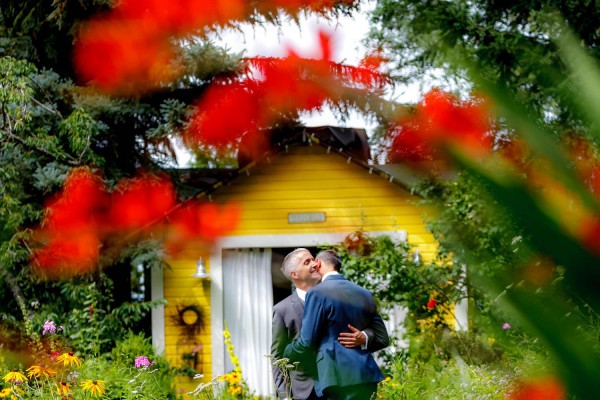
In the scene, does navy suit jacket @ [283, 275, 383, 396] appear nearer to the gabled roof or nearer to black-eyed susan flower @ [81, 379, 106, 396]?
A: black-eyed susan flower @ [81, 379, 106, 396]

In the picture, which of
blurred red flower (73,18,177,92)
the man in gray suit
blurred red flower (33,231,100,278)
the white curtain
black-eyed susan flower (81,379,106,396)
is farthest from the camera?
blurred red flower (73,18,177,92)

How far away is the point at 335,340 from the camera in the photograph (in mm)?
4488

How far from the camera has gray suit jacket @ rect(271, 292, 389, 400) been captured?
464 cm

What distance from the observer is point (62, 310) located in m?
9.93

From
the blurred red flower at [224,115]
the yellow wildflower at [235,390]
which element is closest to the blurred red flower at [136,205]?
the blurred red flower at [224,115]

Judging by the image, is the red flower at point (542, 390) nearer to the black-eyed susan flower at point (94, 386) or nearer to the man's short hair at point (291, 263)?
the man's short hair at point (291, 263)

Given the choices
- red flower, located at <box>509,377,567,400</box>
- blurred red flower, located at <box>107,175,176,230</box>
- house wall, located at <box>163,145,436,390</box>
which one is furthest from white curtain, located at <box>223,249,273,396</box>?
red flower, located at <box>509,377,567,400</box>

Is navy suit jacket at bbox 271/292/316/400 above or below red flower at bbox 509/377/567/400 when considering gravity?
above

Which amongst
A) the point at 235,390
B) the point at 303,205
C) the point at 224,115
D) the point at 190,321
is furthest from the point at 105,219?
the point at 235,390

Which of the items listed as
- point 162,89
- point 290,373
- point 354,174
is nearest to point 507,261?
point 290,373

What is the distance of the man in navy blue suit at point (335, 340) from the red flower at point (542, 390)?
396 centimetres

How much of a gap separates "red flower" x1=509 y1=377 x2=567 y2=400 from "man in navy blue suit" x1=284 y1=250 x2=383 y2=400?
13.0ft

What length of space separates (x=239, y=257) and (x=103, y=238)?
1663 mm

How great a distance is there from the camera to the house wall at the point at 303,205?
10383 mm
